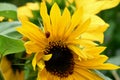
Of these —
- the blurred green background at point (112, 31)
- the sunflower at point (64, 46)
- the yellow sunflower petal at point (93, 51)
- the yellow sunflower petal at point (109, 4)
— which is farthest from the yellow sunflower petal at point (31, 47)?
the blurred green background at point (112, 31)

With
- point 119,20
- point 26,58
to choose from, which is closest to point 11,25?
point 26,58

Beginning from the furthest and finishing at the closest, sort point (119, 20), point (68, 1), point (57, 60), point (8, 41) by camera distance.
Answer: point (119, 20), point (68, 1), point (57, 60), point (8, 41)

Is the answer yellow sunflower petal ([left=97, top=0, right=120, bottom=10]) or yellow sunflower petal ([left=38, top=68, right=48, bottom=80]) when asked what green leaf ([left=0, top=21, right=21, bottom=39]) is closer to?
yellow sunflower petal ([left=38, top=68, right=48, bottom=80])

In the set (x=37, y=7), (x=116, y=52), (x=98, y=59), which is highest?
(x=37, y=7)

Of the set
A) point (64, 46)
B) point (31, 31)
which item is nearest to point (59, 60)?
point (64, 46)

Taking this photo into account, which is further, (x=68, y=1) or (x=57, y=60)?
(x=68, y=1)

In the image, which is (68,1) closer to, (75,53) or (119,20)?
(75,53)

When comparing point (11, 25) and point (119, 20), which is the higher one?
point (11, 25)
